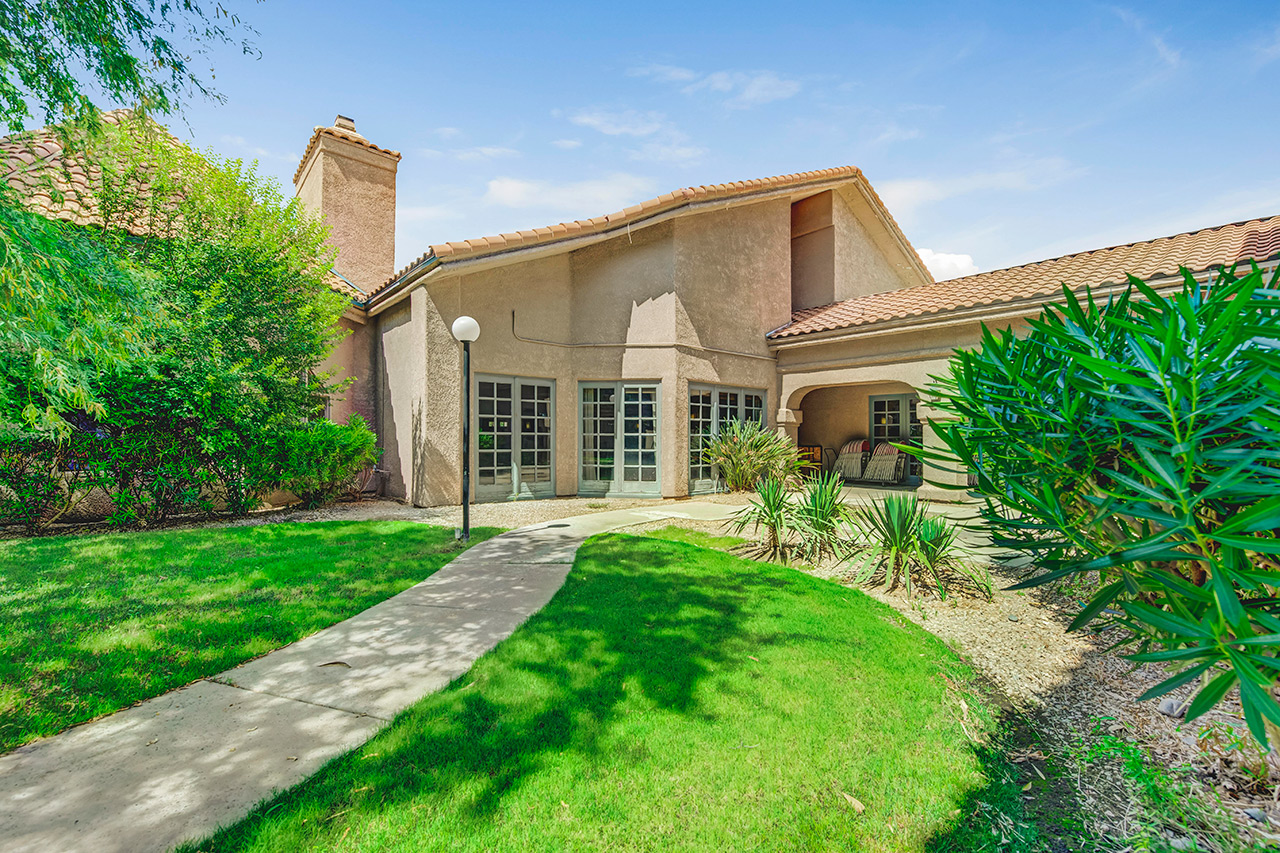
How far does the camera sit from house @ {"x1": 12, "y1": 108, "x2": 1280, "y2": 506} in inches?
375

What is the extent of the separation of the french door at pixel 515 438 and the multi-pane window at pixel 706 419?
2.90m

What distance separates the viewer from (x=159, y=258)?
7891 millimetres

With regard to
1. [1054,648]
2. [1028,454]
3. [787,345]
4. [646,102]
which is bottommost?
[1054,648]

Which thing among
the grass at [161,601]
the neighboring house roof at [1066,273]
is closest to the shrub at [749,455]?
the neighboring house roof at [1066,273]

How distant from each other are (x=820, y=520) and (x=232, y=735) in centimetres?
549

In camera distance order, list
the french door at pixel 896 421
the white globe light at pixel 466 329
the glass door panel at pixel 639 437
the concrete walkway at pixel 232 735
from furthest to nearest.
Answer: the french door at pixel 896 421 < the glass door panel at pixel 639 437 < the white globe light at pixel 466 329 < the concrete walkway at pixel 232 735

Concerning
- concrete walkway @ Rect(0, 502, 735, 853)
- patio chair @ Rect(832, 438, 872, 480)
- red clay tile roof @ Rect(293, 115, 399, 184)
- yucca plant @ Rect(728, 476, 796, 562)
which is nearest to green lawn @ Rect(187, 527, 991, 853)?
concrete walkway @ Rect(0, 502, 735, 853)

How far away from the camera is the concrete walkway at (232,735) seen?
201 centimetres

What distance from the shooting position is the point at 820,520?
20.5 ft

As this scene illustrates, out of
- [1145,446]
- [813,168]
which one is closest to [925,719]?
[1145,446]

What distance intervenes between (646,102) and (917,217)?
9.02 m

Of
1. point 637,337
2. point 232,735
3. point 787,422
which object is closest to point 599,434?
point 637,337

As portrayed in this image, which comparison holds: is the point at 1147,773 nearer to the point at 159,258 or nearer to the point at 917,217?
the point at 159,258

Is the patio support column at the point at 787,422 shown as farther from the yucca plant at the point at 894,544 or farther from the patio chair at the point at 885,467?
the yucca plant at the point at 894,544
